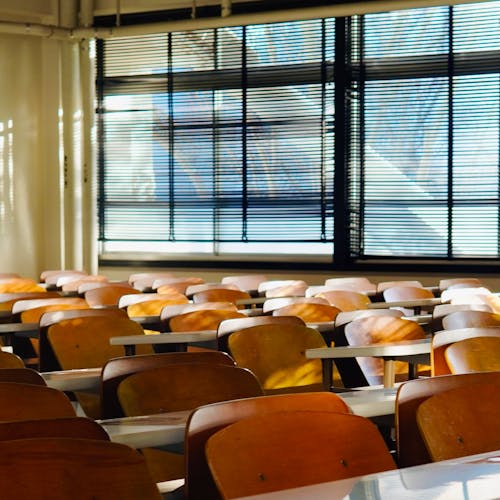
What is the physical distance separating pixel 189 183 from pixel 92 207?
3.67 ft

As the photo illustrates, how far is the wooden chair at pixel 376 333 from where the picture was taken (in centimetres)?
520

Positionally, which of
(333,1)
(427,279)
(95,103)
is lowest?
(427,279)

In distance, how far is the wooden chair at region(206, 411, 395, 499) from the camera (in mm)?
2370

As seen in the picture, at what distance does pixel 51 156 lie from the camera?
37.7ft

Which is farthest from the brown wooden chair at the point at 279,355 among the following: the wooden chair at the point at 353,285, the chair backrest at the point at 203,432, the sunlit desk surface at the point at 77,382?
the wooden chair at the point at 353,285

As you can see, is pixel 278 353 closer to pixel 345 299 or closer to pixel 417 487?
pixel 345 299

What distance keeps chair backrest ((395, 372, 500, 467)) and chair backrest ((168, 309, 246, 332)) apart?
105 inches

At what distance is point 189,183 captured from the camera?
37.3 ft

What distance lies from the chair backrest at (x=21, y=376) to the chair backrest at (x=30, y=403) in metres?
0.37

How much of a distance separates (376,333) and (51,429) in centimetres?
306

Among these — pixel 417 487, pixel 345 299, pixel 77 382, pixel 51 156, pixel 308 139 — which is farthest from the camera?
pixel 51 156

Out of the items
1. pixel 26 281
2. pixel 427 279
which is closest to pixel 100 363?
pixel 26 281

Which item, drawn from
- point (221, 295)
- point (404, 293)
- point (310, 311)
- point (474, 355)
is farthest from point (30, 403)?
point (404, 293)

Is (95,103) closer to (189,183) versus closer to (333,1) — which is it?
(189,183)
